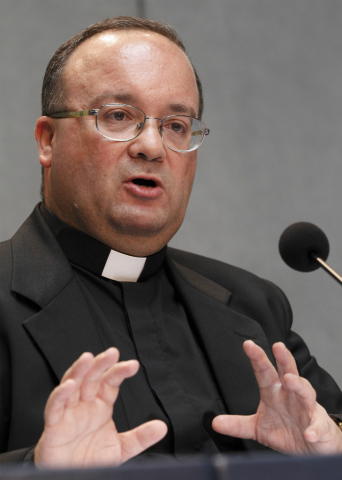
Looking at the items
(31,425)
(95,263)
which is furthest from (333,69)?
(31,425)

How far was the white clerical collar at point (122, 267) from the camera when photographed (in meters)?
1.45

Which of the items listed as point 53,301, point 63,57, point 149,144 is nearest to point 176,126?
point 149,144

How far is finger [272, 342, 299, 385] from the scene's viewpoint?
1.05 meters

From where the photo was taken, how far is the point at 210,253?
97.7 inches

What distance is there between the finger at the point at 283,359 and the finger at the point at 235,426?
0.41ft

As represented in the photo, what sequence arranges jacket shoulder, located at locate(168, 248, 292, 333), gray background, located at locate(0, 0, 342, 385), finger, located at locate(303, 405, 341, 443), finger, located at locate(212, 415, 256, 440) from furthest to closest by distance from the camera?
1. gray background, located at locate(0, 0, 342, 385)
2. jacket shoulder, located at locate(168, 248, 292, 333)
3. finger, located at locate(212, 415, 256, 440)
4. finger, located at locate(303, 405, 341, 443)

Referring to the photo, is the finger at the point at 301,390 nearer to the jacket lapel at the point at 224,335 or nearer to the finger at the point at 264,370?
the finger at the point at 264,370

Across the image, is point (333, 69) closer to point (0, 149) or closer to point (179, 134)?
point (179, 134)

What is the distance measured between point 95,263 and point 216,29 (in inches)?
60.2

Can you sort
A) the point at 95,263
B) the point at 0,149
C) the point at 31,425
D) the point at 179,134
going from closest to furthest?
the point at 31,425
the point at 95,263
the point at 179,134
the point at 0,149

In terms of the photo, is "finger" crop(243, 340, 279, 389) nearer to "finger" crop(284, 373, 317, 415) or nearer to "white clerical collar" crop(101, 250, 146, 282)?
"finger" crop(284, 373, 317, 415)

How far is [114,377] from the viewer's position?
35.0 inches

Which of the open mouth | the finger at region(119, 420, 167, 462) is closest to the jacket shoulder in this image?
the open mouth

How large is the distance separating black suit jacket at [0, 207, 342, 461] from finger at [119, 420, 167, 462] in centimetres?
18
